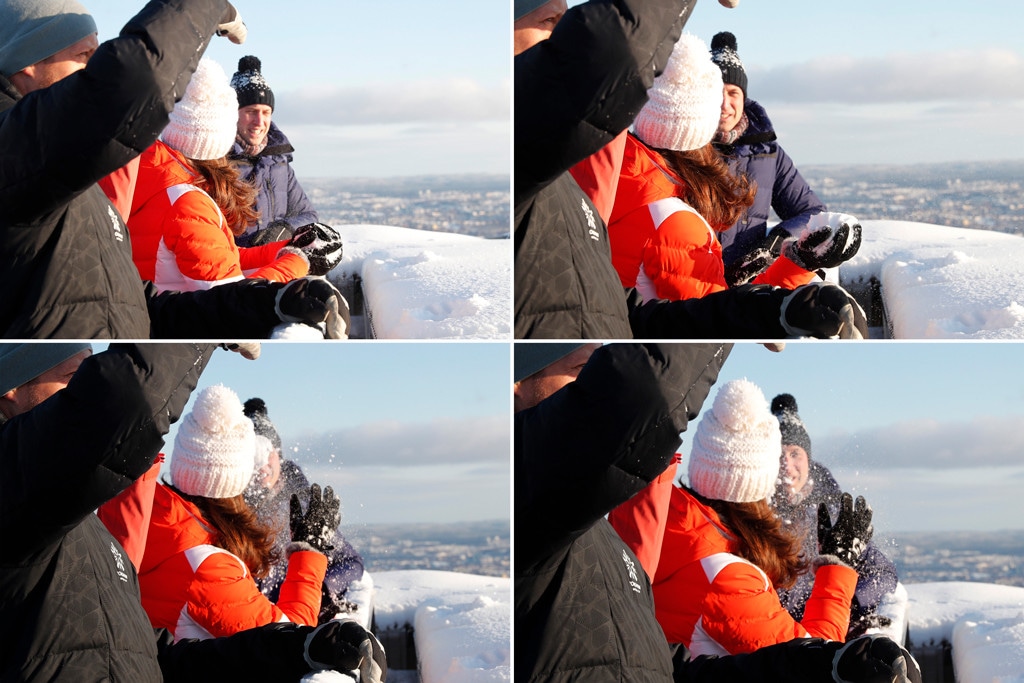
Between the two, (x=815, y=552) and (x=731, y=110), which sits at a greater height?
(x=731, y=110)

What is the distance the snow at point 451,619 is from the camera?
3.21 meters

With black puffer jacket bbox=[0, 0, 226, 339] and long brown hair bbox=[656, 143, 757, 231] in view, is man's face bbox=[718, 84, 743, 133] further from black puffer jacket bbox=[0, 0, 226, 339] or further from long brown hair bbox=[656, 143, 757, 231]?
black puffer jacket bbox=[0, 0, 226, 339]

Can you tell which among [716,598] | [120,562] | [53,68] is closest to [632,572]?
[716,598]

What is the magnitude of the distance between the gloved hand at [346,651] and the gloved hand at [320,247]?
0.78 metres

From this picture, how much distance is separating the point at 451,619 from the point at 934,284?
1.27 meters

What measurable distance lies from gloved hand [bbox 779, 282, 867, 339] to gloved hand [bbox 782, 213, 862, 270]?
0.21 ft

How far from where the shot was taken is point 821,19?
10.6ft

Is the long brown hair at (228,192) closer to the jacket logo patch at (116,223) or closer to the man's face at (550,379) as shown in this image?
the jacket logo patch at (116,223)

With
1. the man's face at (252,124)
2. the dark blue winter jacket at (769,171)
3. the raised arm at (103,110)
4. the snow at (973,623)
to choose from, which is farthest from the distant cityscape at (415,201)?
the snow at (973,623)

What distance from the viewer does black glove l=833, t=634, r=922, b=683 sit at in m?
3.07

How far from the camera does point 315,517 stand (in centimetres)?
324

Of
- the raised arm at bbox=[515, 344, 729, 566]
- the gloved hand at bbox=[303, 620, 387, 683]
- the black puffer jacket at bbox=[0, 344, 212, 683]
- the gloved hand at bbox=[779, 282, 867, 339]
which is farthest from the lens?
the gloved hand at bbox=[303, 620, 387, 683]

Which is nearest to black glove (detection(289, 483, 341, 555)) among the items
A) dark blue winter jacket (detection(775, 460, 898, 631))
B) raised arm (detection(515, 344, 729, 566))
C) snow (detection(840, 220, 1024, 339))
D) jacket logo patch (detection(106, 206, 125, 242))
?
raised arm (detection(515, 344, 729, 566))

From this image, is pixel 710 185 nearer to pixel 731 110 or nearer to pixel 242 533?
pixel 731 110
